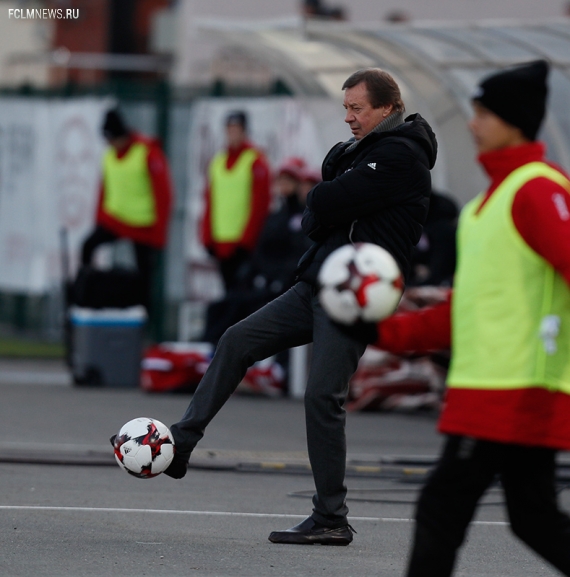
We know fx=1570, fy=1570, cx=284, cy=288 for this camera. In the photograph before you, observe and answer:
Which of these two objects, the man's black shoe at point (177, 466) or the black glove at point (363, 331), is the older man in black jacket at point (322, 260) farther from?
the black glove at point (363, 331)

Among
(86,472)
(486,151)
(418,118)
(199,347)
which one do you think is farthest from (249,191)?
(486,151)

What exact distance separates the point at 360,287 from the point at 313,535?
236 centimetres

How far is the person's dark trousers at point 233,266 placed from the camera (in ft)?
50.1

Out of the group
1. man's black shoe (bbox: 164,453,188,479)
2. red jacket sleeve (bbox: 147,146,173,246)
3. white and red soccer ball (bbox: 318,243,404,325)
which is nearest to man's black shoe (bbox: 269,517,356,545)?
man's black shoe (bbox: 164,453,188,479)

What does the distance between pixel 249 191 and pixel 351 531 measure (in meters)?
8.79

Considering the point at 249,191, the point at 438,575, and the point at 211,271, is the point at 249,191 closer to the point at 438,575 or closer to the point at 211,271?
the point at 211,271

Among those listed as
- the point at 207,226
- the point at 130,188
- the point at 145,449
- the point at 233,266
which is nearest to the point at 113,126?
the point at 130,188

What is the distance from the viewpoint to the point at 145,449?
20.9 feet

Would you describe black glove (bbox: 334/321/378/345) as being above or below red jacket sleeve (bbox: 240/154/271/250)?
above

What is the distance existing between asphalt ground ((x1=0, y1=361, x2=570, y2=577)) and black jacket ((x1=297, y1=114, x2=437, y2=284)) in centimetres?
121

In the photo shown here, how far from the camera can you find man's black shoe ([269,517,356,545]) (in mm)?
6488

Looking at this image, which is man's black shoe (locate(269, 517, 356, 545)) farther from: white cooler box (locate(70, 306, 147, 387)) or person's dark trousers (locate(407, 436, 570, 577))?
white cooler box (locate(70, 306, 147, 387))

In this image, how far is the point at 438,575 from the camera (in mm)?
4445

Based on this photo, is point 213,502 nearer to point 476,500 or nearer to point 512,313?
point 476,500
